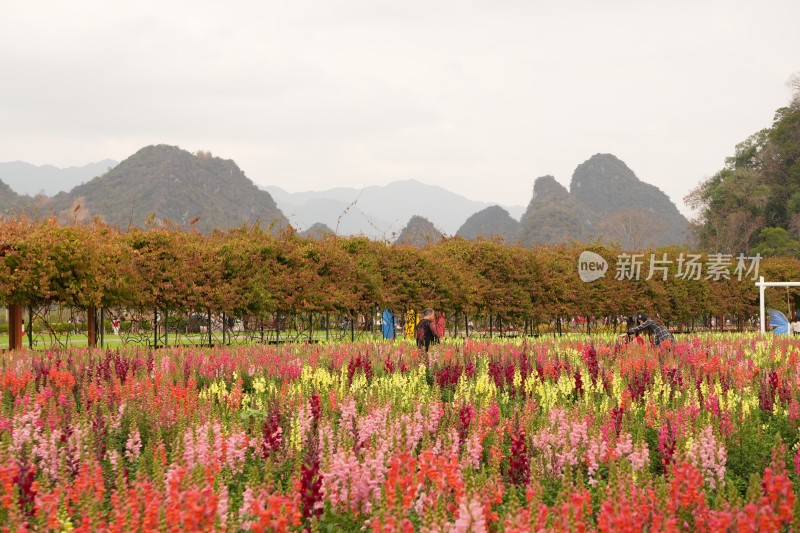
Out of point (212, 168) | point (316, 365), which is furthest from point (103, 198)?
point (316, 365)

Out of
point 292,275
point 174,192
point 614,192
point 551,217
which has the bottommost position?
point 292,275

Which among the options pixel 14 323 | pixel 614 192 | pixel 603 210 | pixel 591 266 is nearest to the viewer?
pixel 14 323

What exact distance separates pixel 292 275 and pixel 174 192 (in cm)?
8492

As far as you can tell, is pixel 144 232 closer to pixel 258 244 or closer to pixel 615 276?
pixel 258 244

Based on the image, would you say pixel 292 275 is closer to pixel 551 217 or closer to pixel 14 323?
Answer: pixel 14 323

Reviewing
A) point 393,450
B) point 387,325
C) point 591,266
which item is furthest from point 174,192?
point 393,450

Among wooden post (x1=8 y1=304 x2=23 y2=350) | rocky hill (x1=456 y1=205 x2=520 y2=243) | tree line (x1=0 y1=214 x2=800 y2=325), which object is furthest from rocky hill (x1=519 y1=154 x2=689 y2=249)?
wooden post (x1=8 y1=304 x2=23 y2=350)

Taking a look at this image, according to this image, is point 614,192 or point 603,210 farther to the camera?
point 614,192

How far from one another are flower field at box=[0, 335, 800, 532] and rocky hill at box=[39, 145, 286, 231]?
3198 inches

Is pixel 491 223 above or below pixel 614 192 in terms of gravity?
below

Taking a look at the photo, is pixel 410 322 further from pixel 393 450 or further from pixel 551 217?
pixel 551 217

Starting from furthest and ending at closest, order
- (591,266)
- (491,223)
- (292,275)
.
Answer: (491,223) < (591,266) < (292,275)

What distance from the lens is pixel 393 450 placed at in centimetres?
555

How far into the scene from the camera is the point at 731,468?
6945mm
